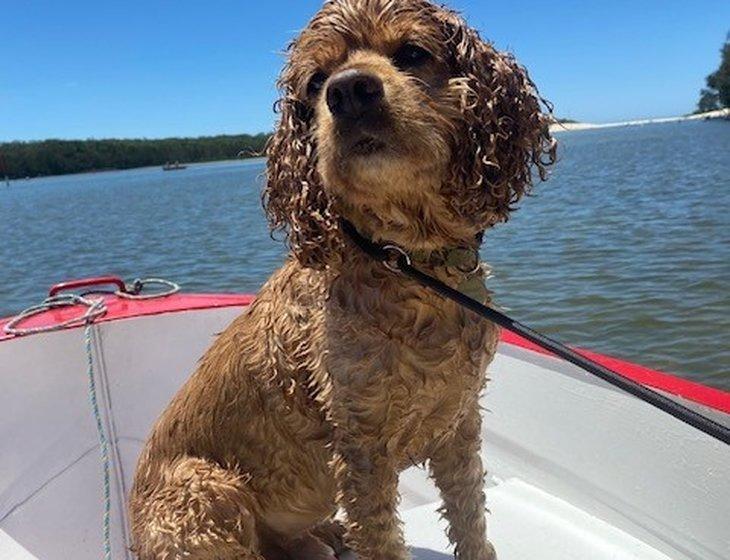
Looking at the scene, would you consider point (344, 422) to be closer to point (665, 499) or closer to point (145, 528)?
point (145, 528)

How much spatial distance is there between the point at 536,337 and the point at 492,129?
604mm

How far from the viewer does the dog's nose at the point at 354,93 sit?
6.53 ft

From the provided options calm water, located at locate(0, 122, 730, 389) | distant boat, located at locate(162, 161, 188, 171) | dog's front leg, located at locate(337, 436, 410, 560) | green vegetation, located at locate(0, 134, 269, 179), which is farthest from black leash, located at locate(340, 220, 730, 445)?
distant boat, located at locate(162, 161, 188, 171)

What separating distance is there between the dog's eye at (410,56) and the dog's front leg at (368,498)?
1.15 meters

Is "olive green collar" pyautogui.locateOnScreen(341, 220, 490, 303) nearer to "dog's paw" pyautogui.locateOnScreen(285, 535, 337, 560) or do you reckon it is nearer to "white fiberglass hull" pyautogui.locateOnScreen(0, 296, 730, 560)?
"white fiberglass hull" pyautogui.locateOnScreen(0, 296, 730, 560)

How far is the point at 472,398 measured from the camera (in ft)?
8.68

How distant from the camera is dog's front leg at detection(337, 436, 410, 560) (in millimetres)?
2471

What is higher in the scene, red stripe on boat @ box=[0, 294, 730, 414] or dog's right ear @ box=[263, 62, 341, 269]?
dog's right ear @ box=[263, 62, 341, 269]

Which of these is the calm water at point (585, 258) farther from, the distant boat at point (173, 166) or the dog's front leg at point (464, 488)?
the distant boat at point (173, 166)

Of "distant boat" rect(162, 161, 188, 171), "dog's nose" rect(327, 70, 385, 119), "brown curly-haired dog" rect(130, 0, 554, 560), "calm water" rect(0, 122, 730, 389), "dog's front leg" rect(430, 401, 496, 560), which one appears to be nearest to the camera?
"dog's nose" rect(327, 70, 385, 119)

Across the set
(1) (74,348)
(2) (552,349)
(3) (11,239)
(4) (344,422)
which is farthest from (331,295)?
(3) (11,239)

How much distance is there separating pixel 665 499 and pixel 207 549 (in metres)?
1.85

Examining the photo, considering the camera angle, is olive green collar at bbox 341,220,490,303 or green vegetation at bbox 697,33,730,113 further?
green vegetation at bbox 697,33,730,113

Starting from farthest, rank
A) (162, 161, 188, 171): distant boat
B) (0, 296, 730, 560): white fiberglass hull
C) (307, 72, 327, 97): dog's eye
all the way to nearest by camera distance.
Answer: (162, 161, 188, 171): distant boat → (0, 296, 730, 560): white fiberglass hull → (307, 72, 327, 97): dog's eye
